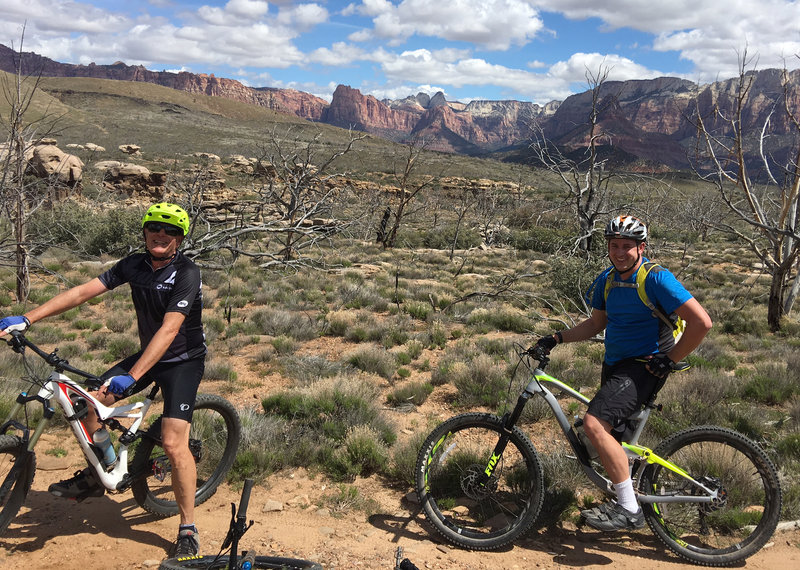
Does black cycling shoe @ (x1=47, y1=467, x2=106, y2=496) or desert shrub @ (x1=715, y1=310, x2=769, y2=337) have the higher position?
desert shrub @ (x1=715, y1=310, x2=769, y2=337)

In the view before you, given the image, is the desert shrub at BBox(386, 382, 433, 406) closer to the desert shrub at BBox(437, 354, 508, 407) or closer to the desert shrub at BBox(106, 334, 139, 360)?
the desert shrub at BBox(437, 354, 508, 407)

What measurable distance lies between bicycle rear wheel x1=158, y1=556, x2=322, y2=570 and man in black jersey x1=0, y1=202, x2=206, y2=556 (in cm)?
38

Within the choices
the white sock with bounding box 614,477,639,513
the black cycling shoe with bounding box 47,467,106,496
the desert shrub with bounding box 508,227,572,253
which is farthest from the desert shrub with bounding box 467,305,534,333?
the desert shrub with bounding box 508,227,572,253

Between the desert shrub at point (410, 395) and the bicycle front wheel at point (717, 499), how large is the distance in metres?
3.37

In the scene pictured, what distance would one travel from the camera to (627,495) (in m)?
3.25

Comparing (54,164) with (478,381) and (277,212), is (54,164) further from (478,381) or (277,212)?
(478,381)

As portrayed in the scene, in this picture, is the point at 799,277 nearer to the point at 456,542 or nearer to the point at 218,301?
the point at 456,542

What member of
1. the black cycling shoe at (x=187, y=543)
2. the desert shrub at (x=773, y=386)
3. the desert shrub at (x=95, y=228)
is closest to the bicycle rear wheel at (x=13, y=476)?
the black cycling shoe at (x=187, y=543)

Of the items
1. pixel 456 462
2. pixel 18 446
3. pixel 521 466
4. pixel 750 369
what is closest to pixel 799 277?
pixel 750 369

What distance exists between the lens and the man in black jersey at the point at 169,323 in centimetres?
316

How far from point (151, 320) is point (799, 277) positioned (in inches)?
445

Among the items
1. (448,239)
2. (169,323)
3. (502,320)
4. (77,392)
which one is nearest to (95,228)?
(502,320)

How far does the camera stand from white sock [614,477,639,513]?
3.24m

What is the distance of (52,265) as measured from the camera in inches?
537
